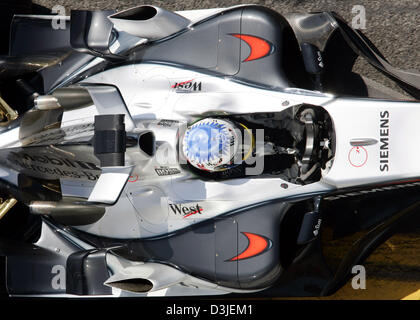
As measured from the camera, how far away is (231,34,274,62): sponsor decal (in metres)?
2.18

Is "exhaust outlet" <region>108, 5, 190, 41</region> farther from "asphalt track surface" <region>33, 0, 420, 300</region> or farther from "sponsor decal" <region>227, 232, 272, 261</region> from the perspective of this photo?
"sponsor decal" <region>227, 232, 272, 261</region>

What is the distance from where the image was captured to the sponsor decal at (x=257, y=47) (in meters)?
2.18

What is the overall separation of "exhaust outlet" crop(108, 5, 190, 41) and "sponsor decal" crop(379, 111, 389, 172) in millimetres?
995

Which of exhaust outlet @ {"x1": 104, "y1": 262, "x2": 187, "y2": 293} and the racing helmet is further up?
the racing helmet

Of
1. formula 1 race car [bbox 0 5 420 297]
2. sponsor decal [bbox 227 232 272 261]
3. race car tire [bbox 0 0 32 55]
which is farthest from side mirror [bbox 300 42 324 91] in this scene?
race car tire [bbox 0 0 32 55]

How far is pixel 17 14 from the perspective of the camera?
9.00 feet

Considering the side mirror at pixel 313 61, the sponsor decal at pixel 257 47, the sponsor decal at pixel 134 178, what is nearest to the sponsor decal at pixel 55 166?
the sponsor decal at pixel 134 178

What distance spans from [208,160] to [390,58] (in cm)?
142

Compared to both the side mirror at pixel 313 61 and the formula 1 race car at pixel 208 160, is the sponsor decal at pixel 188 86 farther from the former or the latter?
the side mirror at pixel 313 61

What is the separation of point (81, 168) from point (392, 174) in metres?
1.43

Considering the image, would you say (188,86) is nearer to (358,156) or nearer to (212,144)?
(212,144)

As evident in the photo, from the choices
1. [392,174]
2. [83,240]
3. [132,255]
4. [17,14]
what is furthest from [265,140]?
[17,14]

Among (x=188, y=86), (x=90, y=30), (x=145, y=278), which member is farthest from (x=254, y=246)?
(x=90, y=30)

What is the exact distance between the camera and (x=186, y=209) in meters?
2.23
